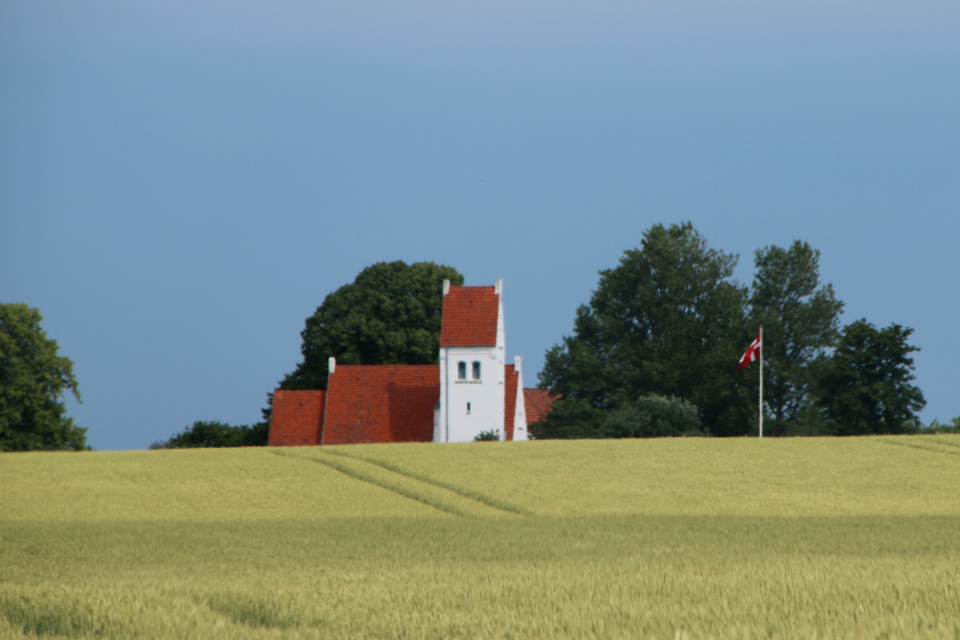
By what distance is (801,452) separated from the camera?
38.4 m

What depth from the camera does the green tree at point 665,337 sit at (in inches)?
2950

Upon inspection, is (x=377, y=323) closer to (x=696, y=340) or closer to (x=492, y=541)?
(x=696, y=340)

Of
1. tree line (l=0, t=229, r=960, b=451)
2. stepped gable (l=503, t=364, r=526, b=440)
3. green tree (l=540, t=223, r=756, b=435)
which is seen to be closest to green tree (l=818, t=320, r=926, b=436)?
tree line (l=0, t=229, r=960, b=451)

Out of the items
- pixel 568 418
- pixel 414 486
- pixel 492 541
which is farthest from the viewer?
pixel 568 418

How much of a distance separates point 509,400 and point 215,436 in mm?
21092

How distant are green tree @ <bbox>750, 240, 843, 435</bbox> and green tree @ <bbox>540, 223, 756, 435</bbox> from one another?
2.24 m

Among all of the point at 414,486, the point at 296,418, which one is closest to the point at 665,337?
the point at 296,418

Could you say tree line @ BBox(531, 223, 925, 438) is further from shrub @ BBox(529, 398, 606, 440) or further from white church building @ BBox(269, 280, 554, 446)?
white church building @ BBox(269, 280, 554, 446)

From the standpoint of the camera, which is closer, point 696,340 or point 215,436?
point 215,436

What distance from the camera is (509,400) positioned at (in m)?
69.7

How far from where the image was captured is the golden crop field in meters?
8.15

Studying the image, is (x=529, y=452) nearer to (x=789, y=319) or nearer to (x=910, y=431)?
(x=910, y=431)

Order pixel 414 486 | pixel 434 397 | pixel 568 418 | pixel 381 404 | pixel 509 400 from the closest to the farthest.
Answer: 1. pixel 414 486
2. pixel 381 404
3. pixel 434 397
4. pixel 509 400
5. pixel 568 418

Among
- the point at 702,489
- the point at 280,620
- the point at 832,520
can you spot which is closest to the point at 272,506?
the point at 702,489
